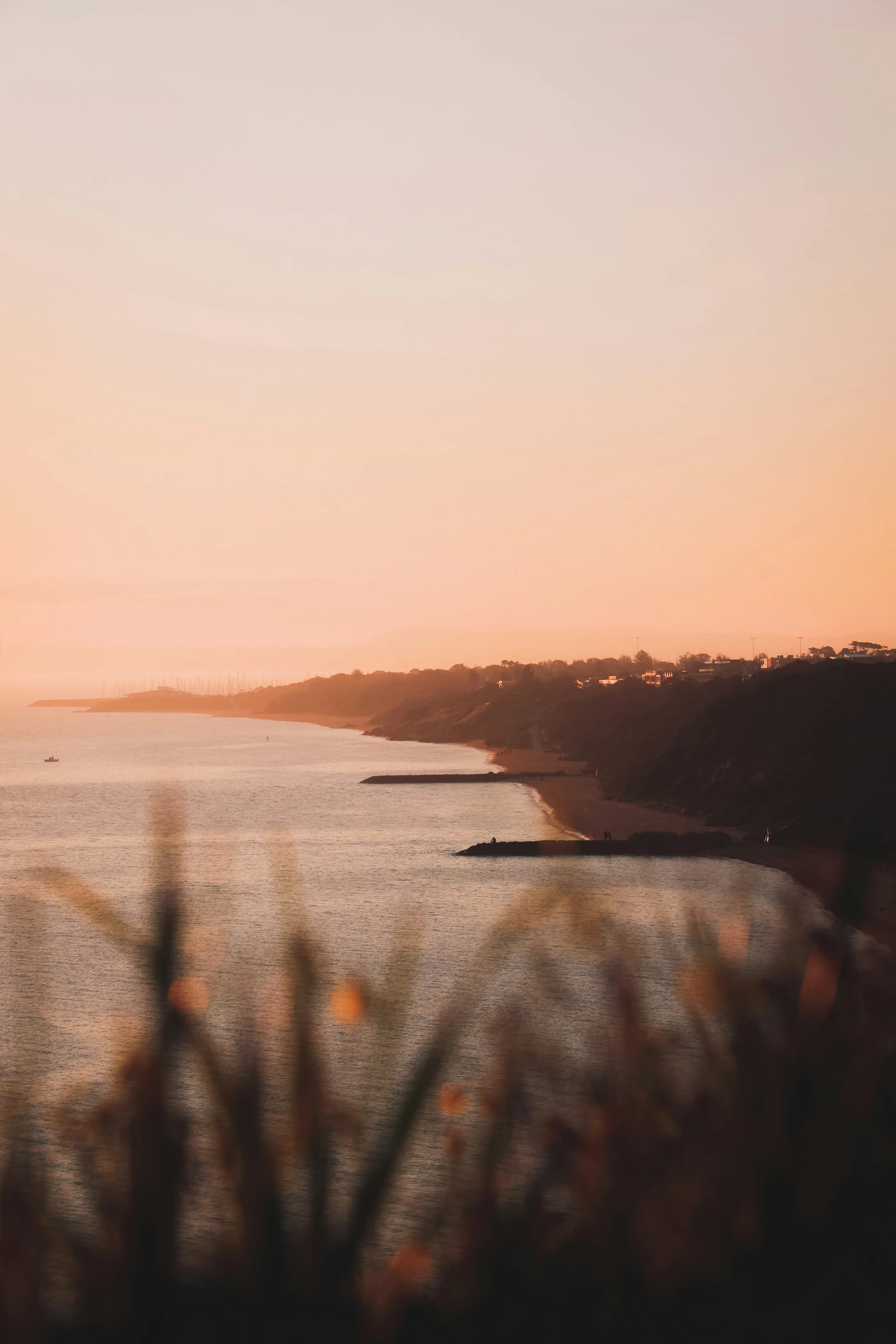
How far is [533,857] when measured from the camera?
51.2 meters

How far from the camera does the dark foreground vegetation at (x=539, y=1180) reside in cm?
232

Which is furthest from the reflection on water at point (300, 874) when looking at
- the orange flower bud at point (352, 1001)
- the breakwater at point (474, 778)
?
the breakwater at point (474, 778)

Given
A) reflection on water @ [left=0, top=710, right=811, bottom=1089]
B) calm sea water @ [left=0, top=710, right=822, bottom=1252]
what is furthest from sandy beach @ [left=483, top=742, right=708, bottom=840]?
reflection on water @ [left=0, top=710, right=811, bottom=1089]

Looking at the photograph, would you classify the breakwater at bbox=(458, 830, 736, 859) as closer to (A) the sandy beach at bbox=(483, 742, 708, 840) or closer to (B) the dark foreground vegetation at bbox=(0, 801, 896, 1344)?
(A) the sandy beach at bbox=(483, 742, 708, 840)

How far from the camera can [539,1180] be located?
115 inches

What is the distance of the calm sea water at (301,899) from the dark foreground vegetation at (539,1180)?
168 millimetres

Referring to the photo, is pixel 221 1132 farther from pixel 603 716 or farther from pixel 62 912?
pixel 603 716

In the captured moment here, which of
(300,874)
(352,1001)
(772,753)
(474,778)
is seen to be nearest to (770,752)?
(772,753)

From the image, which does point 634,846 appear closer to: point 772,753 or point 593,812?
point 772,753

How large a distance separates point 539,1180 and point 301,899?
202 inches

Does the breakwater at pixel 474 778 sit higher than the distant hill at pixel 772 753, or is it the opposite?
the distant hill at pixel 772 753

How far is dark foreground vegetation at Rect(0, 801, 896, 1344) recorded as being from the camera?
232 centimetres

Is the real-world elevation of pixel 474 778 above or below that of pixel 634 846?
above

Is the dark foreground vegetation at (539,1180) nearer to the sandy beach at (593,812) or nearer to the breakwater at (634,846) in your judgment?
the breakwater at (634,846)
